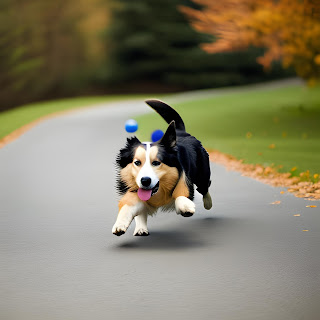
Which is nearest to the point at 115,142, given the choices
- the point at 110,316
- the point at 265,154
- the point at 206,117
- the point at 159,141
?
the point at 265,154

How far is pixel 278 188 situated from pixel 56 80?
43.2 m

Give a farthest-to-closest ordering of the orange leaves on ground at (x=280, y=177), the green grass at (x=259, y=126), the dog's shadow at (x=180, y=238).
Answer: the green grass at (x=259, y=126), the orange leaves on ground at (x=280, y=177), the dog's shadow at (x=180, y=238)

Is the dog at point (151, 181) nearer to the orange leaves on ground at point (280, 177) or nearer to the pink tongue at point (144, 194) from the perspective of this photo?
the pink tongue at point (144, 194)

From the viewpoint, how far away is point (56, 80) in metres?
53.6

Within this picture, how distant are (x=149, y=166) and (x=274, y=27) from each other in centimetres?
1694

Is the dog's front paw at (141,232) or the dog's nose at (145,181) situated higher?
the dog's front paw at (141,232)

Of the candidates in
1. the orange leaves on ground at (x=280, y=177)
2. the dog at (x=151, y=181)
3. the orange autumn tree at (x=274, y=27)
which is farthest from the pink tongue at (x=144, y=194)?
the orange autumn tree at (x=274, y=27)

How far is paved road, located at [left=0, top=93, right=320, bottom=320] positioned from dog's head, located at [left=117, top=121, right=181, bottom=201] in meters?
0.59

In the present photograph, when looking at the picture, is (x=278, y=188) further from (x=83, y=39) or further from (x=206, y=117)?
(x=83, y=39)

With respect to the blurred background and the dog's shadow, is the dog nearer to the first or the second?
the dog's shadow

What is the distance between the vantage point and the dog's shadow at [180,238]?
7582 millimetres

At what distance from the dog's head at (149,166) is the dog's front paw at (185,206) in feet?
0.83

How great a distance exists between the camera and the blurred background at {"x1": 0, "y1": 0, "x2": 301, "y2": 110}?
5159 cm

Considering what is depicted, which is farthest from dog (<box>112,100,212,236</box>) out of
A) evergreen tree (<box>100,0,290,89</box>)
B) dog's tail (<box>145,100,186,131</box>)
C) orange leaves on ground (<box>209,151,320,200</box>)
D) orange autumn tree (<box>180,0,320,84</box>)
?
evergreen tree (<box>100,0,290,89</box>)
